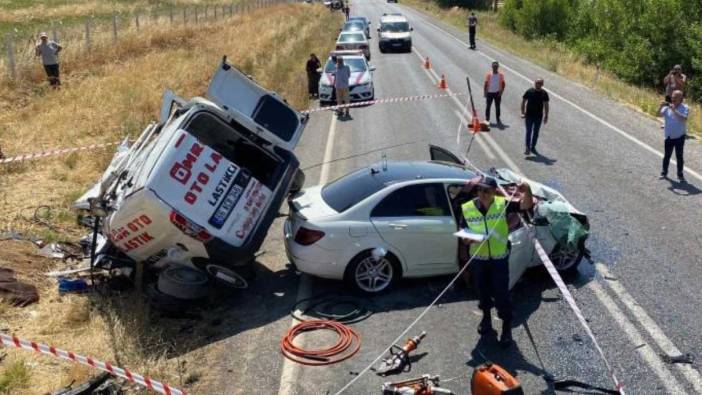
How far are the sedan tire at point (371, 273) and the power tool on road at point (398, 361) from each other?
142cm

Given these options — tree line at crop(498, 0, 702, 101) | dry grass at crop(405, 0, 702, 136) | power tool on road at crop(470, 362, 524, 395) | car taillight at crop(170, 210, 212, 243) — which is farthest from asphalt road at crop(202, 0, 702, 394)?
tree line at crop(498, 0, 702, 101)

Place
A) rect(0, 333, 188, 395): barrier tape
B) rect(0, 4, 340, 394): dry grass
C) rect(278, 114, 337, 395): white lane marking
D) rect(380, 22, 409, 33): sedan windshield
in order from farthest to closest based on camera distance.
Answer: rect(380, 22, 409, 33): sedan windshield < rect(0, 4, 340, 394): dry grass < rect(278, 114, 337, 395): white lane marking < rect(0, 333, 188, 395): barrier tape

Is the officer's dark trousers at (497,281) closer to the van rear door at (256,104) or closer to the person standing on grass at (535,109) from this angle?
the van rear door at (256,104)

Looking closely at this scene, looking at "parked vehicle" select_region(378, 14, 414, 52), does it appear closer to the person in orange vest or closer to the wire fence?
the wire fence

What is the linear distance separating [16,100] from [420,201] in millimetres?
15612

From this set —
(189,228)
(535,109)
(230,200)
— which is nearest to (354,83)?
(535,109)

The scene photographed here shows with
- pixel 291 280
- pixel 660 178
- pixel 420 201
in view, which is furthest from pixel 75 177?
pixel 660 178

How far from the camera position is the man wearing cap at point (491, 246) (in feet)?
22.7

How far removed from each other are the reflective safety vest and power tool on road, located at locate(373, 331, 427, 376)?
1.10 m

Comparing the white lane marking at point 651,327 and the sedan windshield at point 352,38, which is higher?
the sedan windshield at point 352,38

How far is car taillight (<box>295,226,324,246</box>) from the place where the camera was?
8.16 meters

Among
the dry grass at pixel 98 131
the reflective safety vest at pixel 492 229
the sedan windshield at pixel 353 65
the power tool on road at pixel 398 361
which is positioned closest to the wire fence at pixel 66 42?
the dry grass at pixel 98 131

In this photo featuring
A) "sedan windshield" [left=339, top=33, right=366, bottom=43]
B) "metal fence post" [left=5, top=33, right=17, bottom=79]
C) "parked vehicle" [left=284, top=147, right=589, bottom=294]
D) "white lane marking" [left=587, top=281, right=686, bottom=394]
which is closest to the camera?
"white lane marking" [left=587, top=281, right=686, bottom=394]

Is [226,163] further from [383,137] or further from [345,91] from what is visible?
[345,91]
